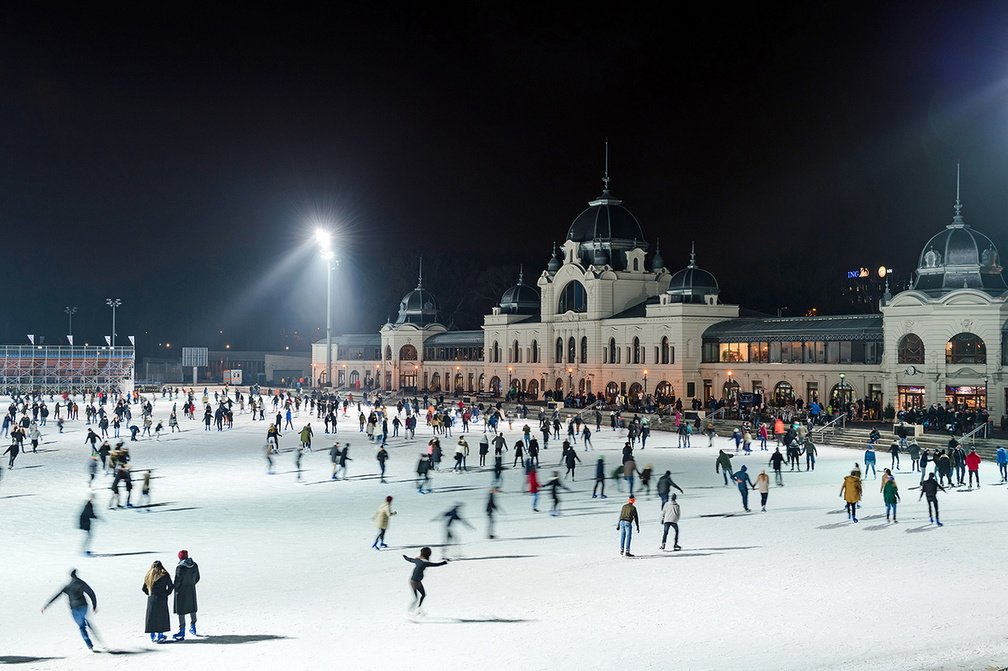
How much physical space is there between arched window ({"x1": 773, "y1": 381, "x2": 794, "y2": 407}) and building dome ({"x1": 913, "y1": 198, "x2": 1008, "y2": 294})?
34.3 ft

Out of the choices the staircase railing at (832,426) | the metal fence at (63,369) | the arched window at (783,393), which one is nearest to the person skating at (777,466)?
the staircase railing at (832,426)

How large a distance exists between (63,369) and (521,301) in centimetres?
4132

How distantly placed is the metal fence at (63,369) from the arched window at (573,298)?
39.3 m

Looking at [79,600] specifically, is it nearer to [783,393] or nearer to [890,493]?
[890,493]

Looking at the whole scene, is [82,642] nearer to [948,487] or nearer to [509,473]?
[509,473]

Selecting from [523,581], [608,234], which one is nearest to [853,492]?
[523,581]

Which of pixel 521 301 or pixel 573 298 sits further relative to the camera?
pixel 521 301

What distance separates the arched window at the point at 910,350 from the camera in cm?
4900

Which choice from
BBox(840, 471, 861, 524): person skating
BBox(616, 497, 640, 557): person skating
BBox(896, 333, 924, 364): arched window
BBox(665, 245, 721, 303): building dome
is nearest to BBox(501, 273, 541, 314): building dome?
BBox(665, 245, 721, 303): building dome

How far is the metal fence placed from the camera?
297 feet

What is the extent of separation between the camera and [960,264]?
48656mm

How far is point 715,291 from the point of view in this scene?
67312 millimetres

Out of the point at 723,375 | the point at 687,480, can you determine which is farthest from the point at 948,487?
the point at 723,375

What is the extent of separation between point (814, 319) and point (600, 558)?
140 feet
